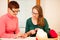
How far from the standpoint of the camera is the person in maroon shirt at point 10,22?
200cm

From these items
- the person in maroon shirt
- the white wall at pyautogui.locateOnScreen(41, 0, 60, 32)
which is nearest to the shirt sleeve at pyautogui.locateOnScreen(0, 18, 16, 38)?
the person in maroon shirt

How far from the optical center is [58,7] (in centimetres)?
353

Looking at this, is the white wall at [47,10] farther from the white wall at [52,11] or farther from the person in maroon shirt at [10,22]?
the person in maroon shirt at [10,22]

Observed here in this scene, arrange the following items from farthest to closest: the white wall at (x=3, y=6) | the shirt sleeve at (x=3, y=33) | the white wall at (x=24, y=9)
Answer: the white wall at (x=24, y=9) → the white wall at (x=3, y=6) → the shirt sleeve at (x=3, y=33)

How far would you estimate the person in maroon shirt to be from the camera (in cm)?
200

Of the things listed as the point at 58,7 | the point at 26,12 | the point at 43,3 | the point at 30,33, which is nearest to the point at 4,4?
the point at 26,12

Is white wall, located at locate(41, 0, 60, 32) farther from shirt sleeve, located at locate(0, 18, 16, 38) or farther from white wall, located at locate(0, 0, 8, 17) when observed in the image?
shirt sleeve, located at locate(0, 18, 16, 38)

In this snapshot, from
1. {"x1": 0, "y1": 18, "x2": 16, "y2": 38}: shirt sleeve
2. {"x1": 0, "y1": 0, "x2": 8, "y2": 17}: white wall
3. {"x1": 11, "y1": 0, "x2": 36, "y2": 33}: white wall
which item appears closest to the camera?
{"x1": 0, "y1": 18, "x2": 16, "y2": 38}: shirt sleeve

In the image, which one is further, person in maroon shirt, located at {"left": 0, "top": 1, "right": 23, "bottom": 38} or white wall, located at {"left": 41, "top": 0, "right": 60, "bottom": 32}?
white wall, located at {"left": 41, "top": 0, "right": 60, "bottom": 32}

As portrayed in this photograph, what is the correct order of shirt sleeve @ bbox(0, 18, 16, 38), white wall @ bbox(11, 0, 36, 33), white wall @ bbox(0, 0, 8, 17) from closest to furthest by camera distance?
shirt sleeve @ bbox(0, 18, 16, 38) → white wall @ bbox(0, 0, 8, 17) → white wall @ bbox(11, 0, 36, 33)

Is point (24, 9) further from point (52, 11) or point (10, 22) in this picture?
point (10, 22)

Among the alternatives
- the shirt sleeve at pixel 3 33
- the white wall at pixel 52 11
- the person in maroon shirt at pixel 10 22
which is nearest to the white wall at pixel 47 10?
the white wall at pixel 52 11

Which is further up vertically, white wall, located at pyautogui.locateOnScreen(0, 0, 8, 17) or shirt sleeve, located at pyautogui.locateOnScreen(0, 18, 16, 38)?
white wall, located at pyautogui.locateOnScreen(0, 0, 8, 17)

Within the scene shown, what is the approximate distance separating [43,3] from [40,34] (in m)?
1.85
